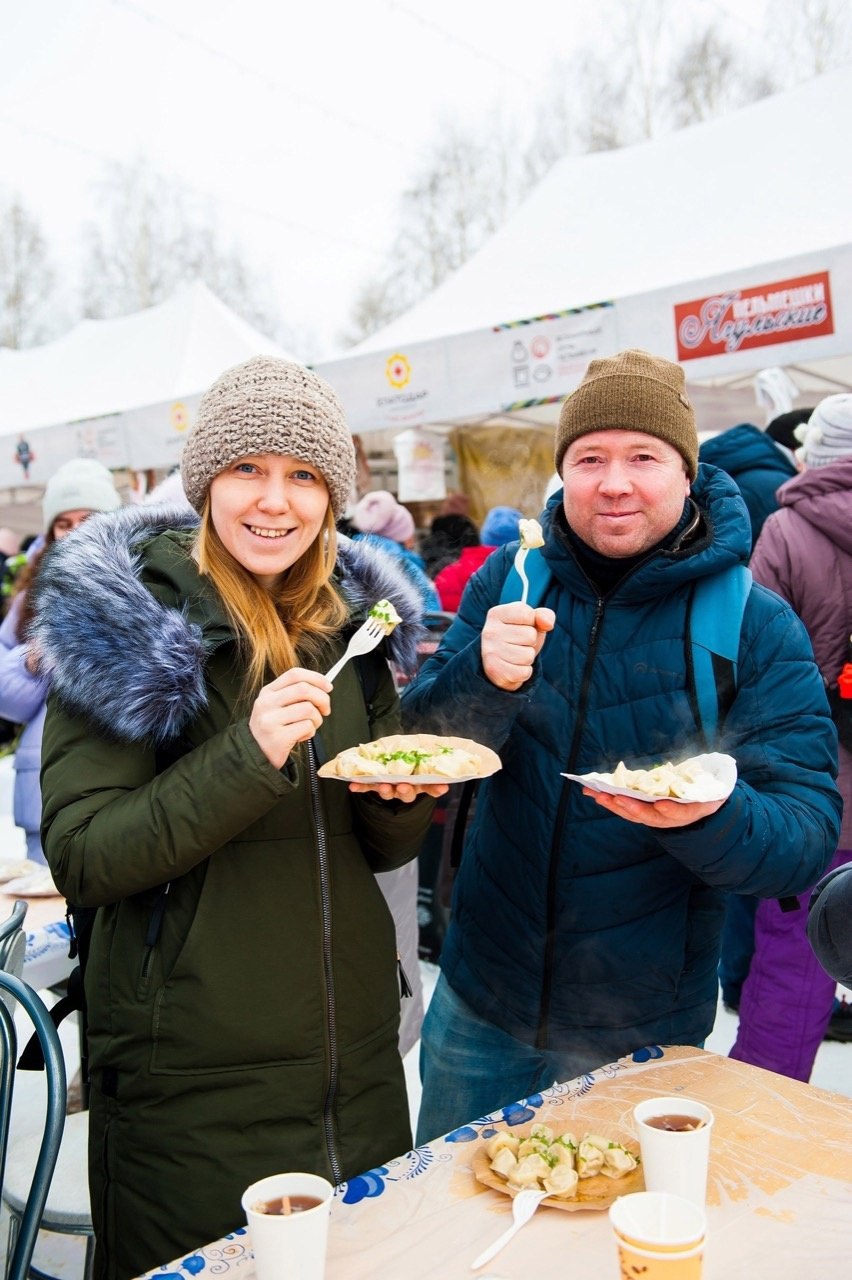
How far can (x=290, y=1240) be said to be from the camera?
39.4 inches

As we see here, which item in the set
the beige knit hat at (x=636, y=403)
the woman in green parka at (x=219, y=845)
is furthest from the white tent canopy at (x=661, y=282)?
the woman in green parka at (x=219, y=845)

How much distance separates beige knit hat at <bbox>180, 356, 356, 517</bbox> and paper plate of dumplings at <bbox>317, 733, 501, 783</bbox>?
1.48ft

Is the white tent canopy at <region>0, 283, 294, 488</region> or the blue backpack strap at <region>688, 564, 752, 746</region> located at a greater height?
the white tent canopy at <region>0, 283, 294, 488</region>

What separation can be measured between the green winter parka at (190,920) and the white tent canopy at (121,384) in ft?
24.9

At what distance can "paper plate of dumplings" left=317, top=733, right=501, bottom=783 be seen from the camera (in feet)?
5.09

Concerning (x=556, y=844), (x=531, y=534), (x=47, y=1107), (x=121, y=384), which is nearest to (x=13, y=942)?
(x=47, y=1107)

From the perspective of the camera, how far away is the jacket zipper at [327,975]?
1541 mm

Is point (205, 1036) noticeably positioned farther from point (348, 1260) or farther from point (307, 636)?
point (307, 636)

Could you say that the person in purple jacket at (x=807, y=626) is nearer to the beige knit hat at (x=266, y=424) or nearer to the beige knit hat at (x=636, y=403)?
the beige knit hat at (x=636, y=403)

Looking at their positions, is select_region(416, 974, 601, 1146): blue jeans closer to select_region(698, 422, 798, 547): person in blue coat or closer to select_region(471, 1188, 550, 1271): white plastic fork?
select_region(471, 1188, 550, 1271): white plastic fork

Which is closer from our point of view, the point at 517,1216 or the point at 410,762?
the point at 517,1216

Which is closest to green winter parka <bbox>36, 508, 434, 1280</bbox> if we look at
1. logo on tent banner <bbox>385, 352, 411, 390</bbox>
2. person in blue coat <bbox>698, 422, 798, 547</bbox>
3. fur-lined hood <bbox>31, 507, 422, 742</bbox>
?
fur-lined hood <bbox>31, 507, 422, 742</bbox>

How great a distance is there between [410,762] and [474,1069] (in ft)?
2.64

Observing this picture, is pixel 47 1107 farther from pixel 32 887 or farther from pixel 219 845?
pixel 32 887
